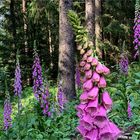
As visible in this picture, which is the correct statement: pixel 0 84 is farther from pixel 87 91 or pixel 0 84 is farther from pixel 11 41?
pixel 87 91

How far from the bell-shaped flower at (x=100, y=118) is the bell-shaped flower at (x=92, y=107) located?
26 millimetres

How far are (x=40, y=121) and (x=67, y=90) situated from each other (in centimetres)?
377

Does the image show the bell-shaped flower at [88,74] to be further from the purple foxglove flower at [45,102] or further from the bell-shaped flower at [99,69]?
the purple foxglove flower at [45,102]

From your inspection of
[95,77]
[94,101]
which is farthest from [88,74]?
[94,101]

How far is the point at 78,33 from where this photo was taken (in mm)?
2436

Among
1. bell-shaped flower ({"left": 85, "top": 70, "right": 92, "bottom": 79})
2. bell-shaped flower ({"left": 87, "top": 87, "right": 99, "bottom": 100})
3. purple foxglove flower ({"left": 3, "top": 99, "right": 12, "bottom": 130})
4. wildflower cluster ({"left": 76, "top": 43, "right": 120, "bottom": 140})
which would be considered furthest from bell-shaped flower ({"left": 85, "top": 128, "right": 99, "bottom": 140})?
purple foxglove flower ({"left": 3, "top": 99, "right": 12, "bottom": 130})

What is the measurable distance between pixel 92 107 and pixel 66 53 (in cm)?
851

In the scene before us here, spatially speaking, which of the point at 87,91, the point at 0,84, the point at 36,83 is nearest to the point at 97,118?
the point at 87,91

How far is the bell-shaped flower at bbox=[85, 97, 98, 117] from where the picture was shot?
2.45 meters

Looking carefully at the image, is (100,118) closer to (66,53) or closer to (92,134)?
(92,134)

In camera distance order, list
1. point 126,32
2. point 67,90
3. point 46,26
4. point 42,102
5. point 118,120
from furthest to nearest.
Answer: point 46,26 < point 126,32 < point 67,90 < point 42,102 < point 118,120

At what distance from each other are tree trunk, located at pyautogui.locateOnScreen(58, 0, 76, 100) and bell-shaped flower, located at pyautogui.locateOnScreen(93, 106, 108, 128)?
8299 millimetres

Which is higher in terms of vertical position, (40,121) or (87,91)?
(87,91)

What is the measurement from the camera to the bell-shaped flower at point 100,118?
248cm
